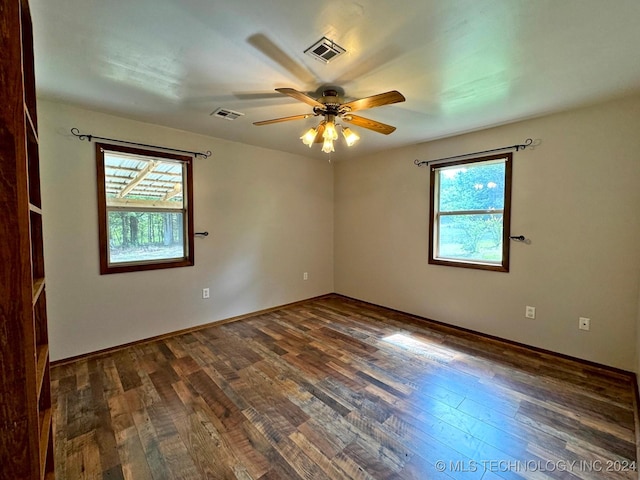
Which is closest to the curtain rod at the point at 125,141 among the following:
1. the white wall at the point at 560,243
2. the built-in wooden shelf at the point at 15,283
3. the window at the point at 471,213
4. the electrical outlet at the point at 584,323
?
the built-in wooden shelf at the point at 15,283

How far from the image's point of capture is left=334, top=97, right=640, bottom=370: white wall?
7.88 ft

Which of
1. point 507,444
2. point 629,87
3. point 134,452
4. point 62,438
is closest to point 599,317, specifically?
point 507,444

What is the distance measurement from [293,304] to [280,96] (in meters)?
3.11

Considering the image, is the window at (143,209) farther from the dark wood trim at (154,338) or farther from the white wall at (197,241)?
the dark wood trim at (154,338)

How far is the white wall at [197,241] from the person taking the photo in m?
2.62

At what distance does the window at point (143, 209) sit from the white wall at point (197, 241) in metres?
0.09

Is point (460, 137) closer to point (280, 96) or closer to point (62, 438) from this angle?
point (280, 96)

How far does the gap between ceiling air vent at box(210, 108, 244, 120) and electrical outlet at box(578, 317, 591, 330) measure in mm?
3821

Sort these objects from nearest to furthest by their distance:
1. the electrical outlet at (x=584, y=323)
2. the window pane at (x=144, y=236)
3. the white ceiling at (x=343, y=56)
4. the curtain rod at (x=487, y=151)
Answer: the white ceiling at (x=343, y=56), the electrical outlet at (x=584, y=323), the curtain rod at (x=487, y=151), the window pane at (x=144, y=236)

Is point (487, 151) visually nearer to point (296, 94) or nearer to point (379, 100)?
point (379, 100)

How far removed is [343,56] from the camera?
1792 millimetres

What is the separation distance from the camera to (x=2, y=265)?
78 centimetres

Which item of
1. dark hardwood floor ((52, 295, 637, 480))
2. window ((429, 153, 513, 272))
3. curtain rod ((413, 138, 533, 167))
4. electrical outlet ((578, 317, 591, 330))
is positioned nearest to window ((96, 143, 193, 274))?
dark hardwood floor ((52, 295, 637, 480))

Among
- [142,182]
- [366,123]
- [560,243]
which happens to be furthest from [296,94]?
[560,243]
